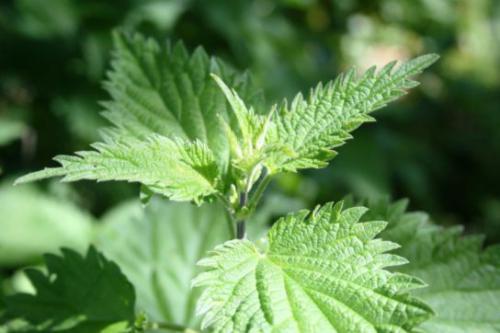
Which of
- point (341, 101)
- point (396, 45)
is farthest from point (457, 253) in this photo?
point (396, 45)

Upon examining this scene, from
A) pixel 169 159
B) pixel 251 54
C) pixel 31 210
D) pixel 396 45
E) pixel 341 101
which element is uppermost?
pixel 396 45

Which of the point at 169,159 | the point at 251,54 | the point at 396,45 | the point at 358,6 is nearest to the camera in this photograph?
the point at 169,159

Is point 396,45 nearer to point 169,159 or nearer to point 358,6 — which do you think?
point 358,6

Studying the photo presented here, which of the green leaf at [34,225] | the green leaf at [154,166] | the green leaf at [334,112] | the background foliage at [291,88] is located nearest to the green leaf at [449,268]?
the green leaf at [334,112]

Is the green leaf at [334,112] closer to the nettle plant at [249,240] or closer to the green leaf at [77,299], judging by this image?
the nettle plant at [249,240]

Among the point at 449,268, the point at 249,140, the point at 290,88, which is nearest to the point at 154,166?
the point at 249,140

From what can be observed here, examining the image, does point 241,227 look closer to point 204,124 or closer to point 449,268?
point 204,124

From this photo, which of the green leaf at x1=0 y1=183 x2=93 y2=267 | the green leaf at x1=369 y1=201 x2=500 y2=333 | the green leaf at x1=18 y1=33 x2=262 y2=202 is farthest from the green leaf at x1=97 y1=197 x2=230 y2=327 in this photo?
the green leaf at x1=0 y1=183 x2=93 y2=267
